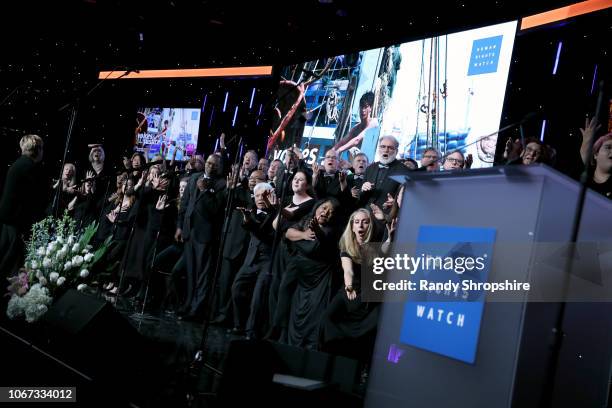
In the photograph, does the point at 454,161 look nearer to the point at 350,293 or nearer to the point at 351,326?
the point at 350,293

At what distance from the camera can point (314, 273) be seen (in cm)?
532

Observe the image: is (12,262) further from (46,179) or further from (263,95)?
(263,95)

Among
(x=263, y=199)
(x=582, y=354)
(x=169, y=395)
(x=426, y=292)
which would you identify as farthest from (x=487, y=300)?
(x=263, y=199)

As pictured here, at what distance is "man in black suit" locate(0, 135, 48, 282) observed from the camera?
5.40 metres

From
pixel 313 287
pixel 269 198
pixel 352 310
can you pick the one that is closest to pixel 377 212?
pixel 313 287

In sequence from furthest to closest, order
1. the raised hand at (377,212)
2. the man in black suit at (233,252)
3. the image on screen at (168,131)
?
1. the image on screen at (168,131)
2. the man in black suit at (233,252)
3. the raised hand at (377,212)

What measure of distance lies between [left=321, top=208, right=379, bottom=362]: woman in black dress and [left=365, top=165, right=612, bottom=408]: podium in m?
2.14

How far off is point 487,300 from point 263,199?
4.37 metres

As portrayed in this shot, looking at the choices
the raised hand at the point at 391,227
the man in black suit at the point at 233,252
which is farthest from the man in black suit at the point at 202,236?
the raised hand at the point at 391,227

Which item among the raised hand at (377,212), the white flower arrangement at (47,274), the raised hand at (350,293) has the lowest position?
the white flower arrangement at (47,274)

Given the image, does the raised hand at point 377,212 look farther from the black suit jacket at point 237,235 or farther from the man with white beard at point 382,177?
the black suit jacket at point 237,235

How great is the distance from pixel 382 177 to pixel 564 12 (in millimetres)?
2397

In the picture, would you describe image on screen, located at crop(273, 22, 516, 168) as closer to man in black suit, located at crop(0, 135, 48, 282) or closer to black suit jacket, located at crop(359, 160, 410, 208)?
black suit jacket, located at crop(359, 160, 410, 208)

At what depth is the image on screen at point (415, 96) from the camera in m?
5.96
